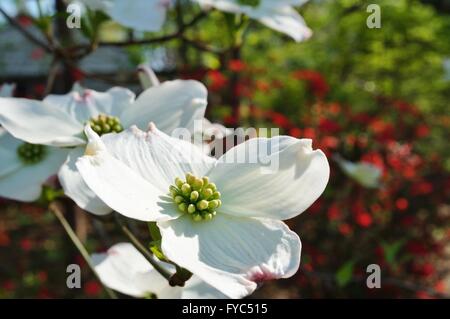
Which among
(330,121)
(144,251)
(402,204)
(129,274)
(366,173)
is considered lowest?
(402,204)

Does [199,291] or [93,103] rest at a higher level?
[93,103]

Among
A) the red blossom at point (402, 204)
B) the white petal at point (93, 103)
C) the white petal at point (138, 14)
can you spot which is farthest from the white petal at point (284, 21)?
the red blossom at point (402, 204)

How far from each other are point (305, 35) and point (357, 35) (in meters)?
4.13

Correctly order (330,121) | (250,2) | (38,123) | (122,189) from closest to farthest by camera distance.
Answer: (122,189) < (38,123) < (250,2) < (330,121)

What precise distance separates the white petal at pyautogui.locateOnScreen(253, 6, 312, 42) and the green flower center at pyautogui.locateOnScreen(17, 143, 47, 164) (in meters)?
0.40

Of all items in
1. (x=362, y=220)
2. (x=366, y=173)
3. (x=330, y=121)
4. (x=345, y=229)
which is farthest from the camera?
(x=330, y=121)

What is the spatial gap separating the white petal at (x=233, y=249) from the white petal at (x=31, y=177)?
0.79 ft

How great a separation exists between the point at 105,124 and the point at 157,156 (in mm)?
157

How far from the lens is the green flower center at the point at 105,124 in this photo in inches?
28.0

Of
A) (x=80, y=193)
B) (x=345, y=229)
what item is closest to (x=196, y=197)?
(x=80, y=193)

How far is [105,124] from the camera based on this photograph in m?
0.72

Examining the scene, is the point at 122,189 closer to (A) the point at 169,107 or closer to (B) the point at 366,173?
(A) the point at 169,107
